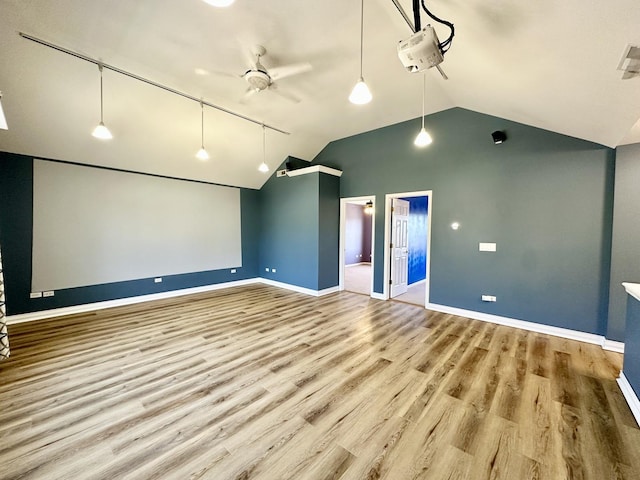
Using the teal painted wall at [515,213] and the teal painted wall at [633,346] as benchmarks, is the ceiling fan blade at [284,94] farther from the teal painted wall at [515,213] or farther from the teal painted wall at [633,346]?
the teal painted wall at [633,346]

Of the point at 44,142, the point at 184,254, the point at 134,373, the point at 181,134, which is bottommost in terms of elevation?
the point at 134,373

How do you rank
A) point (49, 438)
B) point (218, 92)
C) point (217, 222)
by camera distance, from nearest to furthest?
1. point (49, 438)
2. point (218, 92)
3. point (217, 222)

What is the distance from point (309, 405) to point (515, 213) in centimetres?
409

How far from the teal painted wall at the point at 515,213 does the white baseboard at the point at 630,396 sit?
1323 millimetres

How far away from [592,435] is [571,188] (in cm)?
315

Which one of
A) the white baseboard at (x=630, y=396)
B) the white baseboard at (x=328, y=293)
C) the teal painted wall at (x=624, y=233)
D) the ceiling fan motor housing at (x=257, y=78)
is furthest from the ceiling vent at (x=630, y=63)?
the white baseboard at (x=328, y=293)

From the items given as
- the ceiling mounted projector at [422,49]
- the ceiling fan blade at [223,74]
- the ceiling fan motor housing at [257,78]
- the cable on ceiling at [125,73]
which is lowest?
the ceiling mounted projector at [422,49]

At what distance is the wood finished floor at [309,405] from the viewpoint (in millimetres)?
1560

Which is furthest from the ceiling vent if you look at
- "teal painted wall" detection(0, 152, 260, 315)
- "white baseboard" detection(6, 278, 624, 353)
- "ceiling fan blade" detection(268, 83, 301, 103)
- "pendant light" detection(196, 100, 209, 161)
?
"teal painted wall" detection(0, 152, 260, 315)

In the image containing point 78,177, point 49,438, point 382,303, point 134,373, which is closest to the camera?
point 49,438

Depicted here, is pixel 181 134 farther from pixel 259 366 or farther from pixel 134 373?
pixel 259 366

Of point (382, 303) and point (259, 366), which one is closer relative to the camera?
point (259, 366)

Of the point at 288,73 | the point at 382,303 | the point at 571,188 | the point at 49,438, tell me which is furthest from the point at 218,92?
the point at 571,188

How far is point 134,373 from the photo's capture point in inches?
101
